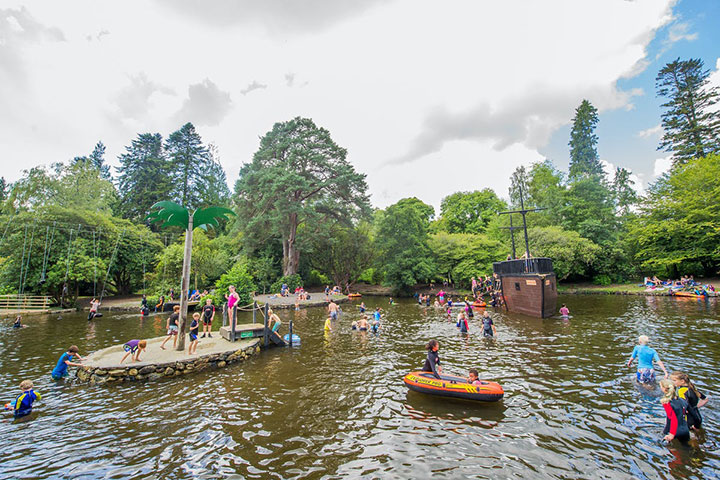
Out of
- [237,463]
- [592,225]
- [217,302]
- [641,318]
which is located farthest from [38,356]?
[592,225]

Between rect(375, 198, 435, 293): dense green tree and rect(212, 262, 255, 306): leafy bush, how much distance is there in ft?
59.5

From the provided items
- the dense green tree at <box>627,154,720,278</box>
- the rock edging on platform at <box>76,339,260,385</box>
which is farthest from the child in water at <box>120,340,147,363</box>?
the dense green tree at <box>627,154,720,278</box>

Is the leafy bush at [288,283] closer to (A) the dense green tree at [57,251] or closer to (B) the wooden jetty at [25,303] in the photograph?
(A) the dense green tree at [57,251]

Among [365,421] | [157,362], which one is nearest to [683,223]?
[365,421]

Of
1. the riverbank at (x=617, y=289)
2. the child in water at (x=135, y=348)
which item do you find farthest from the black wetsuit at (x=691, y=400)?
the riverbank at (x=617, y=289)

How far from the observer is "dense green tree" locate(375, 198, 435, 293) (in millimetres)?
39844

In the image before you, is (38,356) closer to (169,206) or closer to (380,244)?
(169,206)

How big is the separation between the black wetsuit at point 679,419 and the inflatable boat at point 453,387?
293 cm

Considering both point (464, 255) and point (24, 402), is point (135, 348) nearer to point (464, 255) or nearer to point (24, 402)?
point (24, 402)

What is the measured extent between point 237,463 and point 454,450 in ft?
13.0

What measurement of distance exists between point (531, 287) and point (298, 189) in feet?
81.6

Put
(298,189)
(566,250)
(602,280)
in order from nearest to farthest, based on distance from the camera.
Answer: (298,189) < (566,250) < (602,280)

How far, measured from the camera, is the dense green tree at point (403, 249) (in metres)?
39.8

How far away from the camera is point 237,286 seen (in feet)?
99.0
